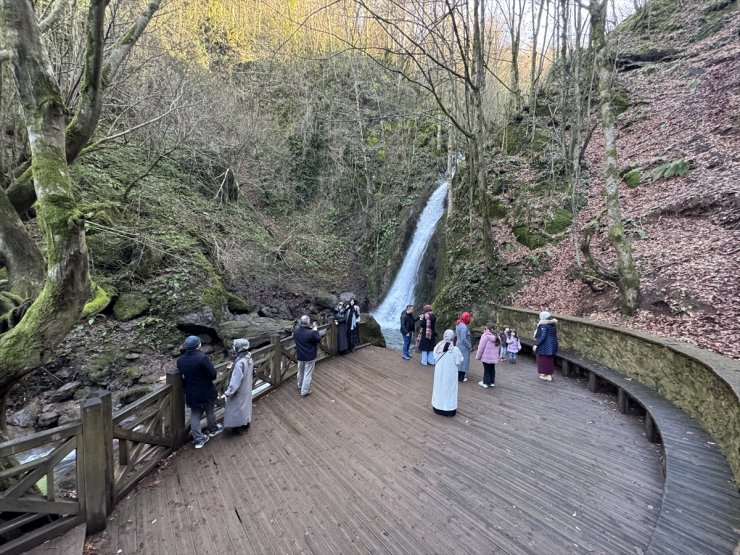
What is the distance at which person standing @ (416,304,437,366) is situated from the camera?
8.84 m

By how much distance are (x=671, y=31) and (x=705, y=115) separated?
36.2 feet

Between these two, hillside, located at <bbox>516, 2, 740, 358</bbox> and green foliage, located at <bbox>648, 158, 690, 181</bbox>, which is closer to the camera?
hillside, located at <bbox>516, 2, 740, 358</bbox>

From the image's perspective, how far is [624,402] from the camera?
616 centimetres

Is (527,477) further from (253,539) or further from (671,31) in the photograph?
(671,31)

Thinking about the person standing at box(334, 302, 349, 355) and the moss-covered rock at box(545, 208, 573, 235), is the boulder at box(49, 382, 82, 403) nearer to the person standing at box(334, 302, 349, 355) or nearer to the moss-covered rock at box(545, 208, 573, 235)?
the person standing at box(334, 302, 349, 355)

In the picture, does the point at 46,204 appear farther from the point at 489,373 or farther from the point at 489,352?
the point at 489,373

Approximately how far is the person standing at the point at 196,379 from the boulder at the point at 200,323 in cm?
702

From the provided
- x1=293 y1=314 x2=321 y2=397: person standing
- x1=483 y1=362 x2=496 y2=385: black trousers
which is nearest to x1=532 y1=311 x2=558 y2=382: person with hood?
x1=483 y1=362 x2=496 y2=385: black trousers

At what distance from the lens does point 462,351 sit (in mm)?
7762

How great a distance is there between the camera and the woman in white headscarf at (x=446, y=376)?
5883 millimetres

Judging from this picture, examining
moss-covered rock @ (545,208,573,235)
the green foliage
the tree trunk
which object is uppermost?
the green foliage

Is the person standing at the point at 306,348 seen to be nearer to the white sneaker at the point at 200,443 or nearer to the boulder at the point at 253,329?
the white sneaker at the point at 200,443

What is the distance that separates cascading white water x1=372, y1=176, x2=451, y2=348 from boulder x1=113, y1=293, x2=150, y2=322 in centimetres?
1018

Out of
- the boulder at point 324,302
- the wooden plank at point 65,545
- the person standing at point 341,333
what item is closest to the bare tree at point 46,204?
the wooden plank at point 65,545
